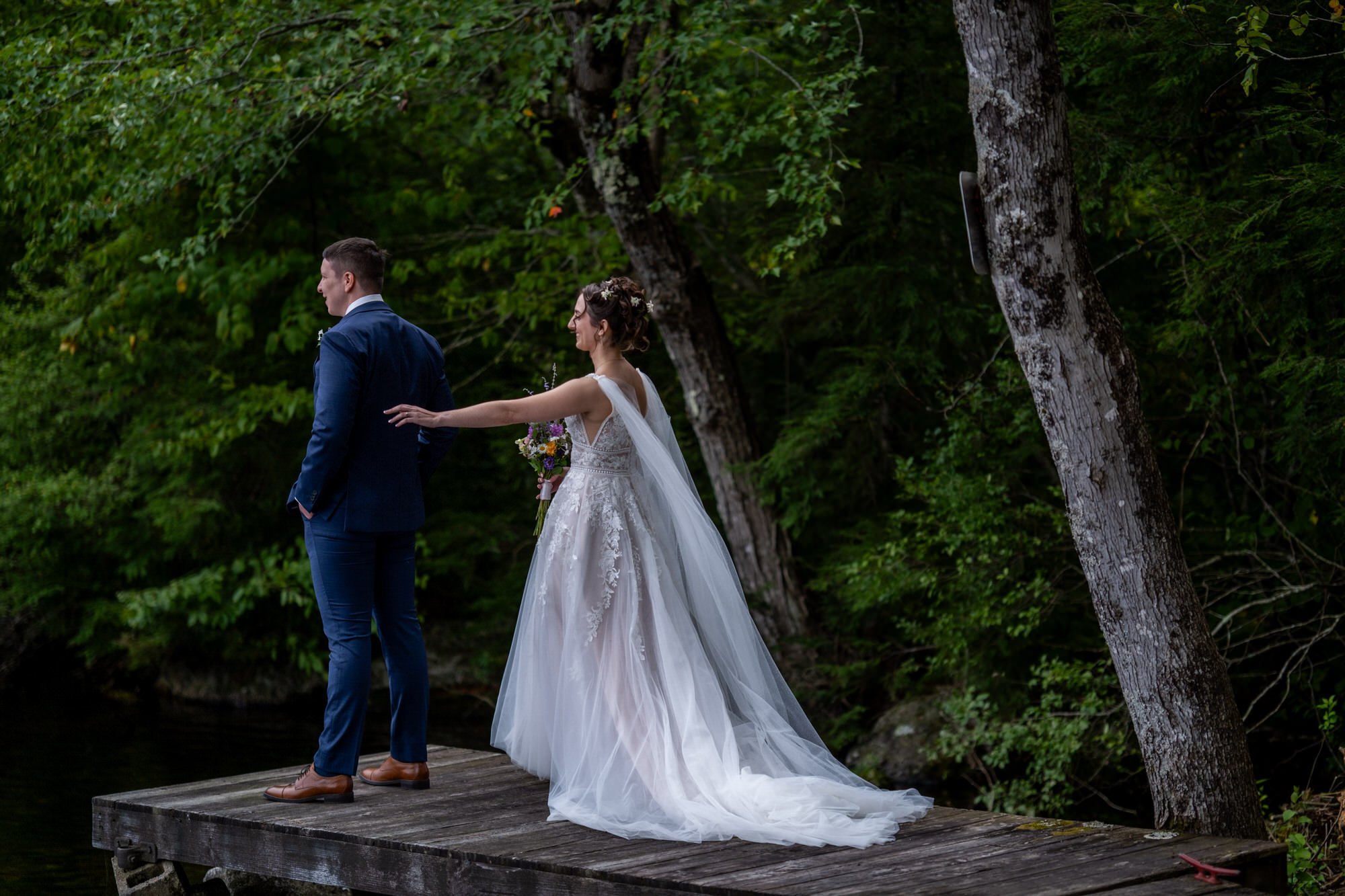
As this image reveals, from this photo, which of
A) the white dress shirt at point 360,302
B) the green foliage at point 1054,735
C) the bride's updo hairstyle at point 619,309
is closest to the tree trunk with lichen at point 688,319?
the green foliage at point 1054,735

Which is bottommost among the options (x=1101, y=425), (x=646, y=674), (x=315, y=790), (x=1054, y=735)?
(x=1054, y=735)

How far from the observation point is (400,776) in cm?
549

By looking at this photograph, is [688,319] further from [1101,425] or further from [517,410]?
[1101,425]

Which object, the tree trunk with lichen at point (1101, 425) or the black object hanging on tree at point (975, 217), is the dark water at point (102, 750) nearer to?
the tree trunk with lichen at point (1101, 425)

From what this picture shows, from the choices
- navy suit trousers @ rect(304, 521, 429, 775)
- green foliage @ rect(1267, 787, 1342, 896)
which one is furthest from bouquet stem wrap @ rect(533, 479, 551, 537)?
green foliage @ rect(1267, 787, 1342, 896)

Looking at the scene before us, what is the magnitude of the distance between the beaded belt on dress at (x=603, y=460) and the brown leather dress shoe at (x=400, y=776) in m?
1.43

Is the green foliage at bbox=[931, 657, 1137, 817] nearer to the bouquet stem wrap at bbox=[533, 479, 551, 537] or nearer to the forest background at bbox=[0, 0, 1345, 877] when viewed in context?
the forest background at bbox=[0, 0, 1345, 877]

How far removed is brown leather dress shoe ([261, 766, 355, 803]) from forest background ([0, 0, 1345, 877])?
4.01 metres

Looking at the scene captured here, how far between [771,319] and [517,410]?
5768 mm

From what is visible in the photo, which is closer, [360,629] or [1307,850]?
[360,629]

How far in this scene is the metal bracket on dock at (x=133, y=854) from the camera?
18.1 feet

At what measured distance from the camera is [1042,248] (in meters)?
4.91

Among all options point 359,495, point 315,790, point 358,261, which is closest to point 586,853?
point 315,790

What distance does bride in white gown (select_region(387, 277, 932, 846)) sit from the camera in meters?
4.84
